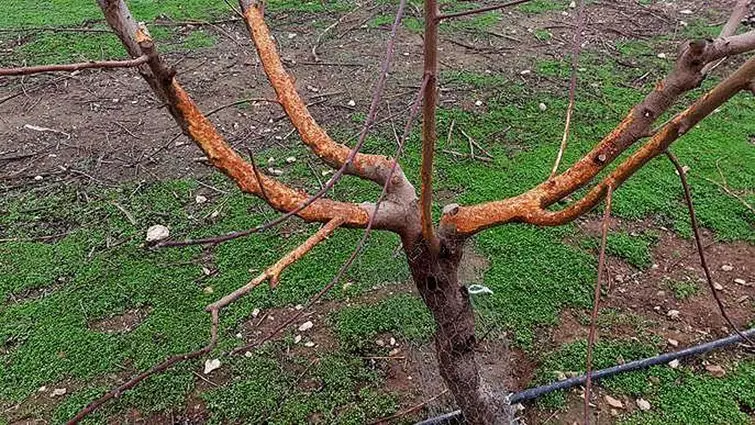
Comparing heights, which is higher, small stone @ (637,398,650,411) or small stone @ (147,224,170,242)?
small stone @ (147,224,170,242)

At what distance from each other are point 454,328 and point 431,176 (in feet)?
2.18

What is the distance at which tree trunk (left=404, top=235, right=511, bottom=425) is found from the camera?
1.48 m

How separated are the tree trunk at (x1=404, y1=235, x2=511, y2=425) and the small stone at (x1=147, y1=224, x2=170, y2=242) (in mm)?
1417

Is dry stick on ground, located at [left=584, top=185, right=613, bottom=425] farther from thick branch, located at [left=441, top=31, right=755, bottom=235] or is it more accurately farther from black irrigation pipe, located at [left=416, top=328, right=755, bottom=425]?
black irrigation pipe, located at [left=416, top=328, right=755, bottom=425]

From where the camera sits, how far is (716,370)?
195 centimetres

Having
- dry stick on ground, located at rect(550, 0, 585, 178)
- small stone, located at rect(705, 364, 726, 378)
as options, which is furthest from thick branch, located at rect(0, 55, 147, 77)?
small stone, located at rect(705, 364, 726, 378)

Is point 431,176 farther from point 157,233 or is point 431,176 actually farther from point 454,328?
point 157,233

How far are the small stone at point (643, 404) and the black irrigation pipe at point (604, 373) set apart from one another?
105 mm

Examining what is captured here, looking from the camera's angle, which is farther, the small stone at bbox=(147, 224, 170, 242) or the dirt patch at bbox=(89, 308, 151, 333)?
the small stone at bbox=(147, 224, 170, 242)

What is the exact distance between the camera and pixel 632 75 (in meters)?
3.53

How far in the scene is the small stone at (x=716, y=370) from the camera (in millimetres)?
1938

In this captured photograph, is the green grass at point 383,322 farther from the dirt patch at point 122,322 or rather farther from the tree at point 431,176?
the dirt patch at point 122,322

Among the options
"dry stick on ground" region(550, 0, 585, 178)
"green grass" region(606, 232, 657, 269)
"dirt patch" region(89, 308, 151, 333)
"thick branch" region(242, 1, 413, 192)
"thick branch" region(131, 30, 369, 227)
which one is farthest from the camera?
"green grass" region(606, 232, 657, 269)

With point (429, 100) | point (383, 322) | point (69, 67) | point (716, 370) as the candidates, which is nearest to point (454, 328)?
point (383, 322)
